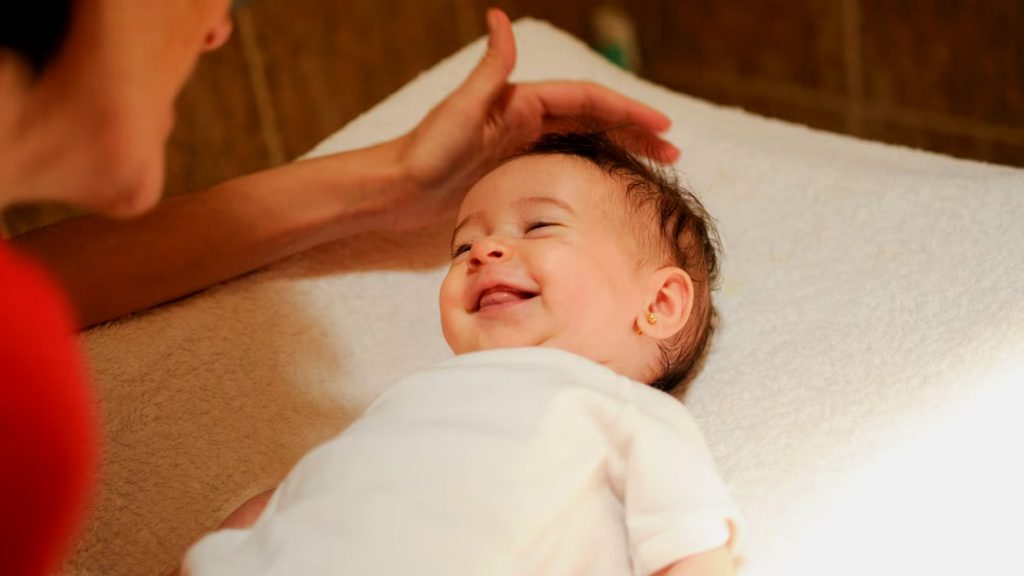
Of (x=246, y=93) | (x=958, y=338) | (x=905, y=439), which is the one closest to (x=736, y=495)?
(x=905, y=439)

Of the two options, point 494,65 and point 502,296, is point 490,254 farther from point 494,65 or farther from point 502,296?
point 494,65

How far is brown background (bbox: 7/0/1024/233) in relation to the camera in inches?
67.1

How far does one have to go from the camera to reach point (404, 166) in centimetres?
111

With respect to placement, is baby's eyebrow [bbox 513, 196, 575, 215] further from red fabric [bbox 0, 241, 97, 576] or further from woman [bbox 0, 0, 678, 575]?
red fabric [bbox 0, 241, 97, 576]

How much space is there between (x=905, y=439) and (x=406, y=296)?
1.78 ft

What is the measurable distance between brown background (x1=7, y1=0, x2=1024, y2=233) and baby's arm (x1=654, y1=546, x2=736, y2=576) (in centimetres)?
126

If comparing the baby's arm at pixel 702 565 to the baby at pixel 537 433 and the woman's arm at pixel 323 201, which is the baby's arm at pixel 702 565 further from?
the woman's arm at pixel 323 201

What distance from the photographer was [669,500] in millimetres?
725

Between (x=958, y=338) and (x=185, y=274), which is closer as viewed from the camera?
(x=958, y=338)

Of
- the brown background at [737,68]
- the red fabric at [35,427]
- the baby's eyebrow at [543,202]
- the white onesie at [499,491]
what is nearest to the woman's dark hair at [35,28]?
the red fabric at [35,427]

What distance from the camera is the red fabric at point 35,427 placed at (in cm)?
45

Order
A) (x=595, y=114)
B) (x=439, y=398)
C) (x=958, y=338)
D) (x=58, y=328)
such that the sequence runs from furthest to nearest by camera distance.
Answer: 1. (x=595, y=114)
2. (x=958, y=338)
3. (x=439, y=398)
4. (x=58, y=328)

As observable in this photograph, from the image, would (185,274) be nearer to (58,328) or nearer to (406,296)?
(406,296)

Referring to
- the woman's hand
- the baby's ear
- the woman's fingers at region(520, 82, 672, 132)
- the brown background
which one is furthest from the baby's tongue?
the brown background
